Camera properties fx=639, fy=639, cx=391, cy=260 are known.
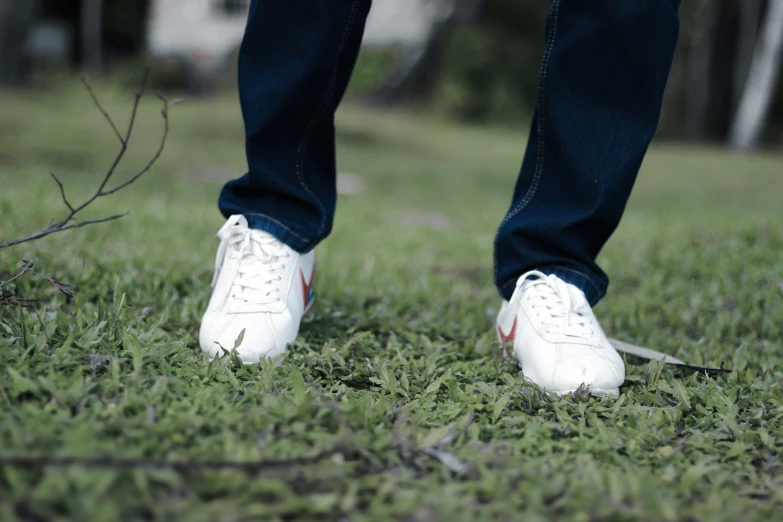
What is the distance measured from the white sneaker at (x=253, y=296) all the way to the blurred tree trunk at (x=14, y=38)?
414 inches

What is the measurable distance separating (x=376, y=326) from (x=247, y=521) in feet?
3.24

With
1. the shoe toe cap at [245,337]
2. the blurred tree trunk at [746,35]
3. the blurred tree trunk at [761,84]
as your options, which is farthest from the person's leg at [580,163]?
the blurred tree trunk at [746,35]

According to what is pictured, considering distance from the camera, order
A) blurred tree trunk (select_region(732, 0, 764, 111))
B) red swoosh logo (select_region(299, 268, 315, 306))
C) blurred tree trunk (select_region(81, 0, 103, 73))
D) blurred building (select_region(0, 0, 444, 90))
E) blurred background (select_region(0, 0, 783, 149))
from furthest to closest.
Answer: blurred tree trunk (select_region(81, 0, 103, 73)) < blurred tree trunk (select_region(732, 0, 764, 111)) < blurred building (select_region(0, 0, 444, 90)) < blurred background (select_region(0, 0, 783, 149)) < red swoosh logo (select_region(299, 268, 315, 306))

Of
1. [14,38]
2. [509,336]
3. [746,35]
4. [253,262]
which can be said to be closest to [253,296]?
[253,262]

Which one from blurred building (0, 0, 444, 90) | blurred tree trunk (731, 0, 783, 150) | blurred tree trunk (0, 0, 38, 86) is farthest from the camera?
blurred building (0, 0, 444, 90)

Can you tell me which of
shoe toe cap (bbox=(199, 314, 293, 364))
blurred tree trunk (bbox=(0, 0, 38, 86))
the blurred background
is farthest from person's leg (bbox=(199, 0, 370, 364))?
the blurred background

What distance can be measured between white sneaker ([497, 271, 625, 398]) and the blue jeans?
0.23ft

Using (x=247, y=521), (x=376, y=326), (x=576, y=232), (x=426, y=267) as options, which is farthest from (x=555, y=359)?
(x=426, y=267)

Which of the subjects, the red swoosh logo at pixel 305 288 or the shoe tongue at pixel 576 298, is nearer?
the shoe tongue at pixel 576 298

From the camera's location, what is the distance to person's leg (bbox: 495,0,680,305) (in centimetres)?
147

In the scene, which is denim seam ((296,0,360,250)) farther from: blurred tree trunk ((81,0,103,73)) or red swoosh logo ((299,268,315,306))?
blurred tree trunk ((81,0,103,73))

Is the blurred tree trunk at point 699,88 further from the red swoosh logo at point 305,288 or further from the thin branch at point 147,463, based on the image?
the thin branch at point 147,463

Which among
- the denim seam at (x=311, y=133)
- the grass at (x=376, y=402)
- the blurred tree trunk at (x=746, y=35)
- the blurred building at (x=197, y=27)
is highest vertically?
the blurred tree trunk at (x=746, y=35)

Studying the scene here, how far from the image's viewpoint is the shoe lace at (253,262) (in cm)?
148
